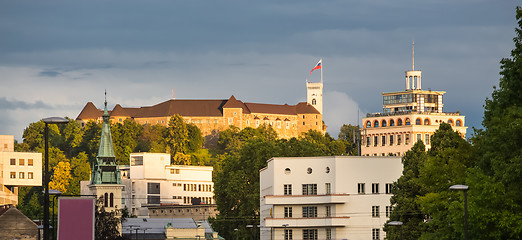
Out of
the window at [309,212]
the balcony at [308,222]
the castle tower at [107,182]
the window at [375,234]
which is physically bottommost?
the window at [375,234]

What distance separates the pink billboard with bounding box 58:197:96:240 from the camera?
6034cm

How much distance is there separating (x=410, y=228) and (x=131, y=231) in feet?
237

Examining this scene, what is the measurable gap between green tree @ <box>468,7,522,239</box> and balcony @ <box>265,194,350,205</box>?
64.7m

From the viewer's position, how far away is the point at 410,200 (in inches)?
3935

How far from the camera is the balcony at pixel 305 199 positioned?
13788 centimetres

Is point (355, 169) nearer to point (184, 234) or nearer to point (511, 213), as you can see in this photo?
point (184, 234)

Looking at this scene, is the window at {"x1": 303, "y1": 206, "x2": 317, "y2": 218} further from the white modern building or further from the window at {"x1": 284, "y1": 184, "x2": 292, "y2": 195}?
the window at {"x1": 284, "y1": 184, "x2": 292, "y2": 195}

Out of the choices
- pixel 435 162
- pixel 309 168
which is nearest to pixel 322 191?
pixel 309 168

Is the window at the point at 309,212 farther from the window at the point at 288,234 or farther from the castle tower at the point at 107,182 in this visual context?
the castle tower at the point at 107,182

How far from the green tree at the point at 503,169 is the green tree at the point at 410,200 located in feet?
83.4

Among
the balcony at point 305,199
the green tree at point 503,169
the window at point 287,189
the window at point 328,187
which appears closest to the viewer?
the green tree at point 503,169

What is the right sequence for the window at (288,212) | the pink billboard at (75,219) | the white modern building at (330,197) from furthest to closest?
1. the window at (288,212)
2. the white modern building at (330,197)
3. the pink billboard at (75,219)

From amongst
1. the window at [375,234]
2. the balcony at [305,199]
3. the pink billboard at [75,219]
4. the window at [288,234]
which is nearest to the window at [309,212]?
the balcony at [305,199]

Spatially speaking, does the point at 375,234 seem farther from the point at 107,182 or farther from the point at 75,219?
the point at 75,219
